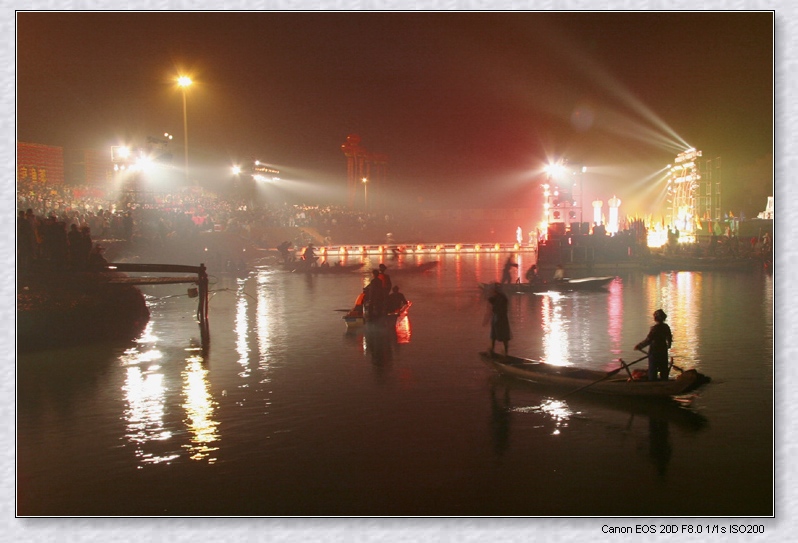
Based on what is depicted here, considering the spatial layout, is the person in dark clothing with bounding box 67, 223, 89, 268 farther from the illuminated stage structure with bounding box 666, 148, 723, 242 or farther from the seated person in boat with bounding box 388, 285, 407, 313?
the illuminated stage structure with bounding box 666, 148, 723, 242

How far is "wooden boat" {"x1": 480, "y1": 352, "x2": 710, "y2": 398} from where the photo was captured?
459 inches

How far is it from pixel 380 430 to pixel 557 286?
21.5 m

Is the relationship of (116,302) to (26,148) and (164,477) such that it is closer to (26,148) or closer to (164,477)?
(164,477)

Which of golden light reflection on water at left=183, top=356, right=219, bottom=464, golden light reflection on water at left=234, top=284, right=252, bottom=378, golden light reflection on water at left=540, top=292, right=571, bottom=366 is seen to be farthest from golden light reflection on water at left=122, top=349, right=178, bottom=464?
golden light reflection on water at left=540, top=292, right=571, bottom=366

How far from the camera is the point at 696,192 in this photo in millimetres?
61656

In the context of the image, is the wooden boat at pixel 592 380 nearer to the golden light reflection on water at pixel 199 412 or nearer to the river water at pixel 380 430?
the river water at pixel 380 430

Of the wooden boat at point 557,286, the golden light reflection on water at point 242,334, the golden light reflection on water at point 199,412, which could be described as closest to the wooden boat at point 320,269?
the golden light reflection on water at point 242,334

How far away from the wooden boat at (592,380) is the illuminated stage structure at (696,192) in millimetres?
48548

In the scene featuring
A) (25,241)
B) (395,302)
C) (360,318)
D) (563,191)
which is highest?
(563,191)

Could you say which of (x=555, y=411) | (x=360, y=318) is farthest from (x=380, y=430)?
(x=360, y=318)

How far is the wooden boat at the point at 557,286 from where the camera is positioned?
29678 mm

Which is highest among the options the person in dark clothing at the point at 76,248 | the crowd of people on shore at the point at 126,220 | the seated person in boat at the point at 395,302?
the crowd of people on shore at the point at 126,220

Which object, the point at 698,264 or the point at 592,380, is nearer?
the point at 592,380

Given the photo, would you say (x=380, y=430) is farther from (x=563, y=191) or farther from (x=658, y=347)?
(x=563, y=191)
